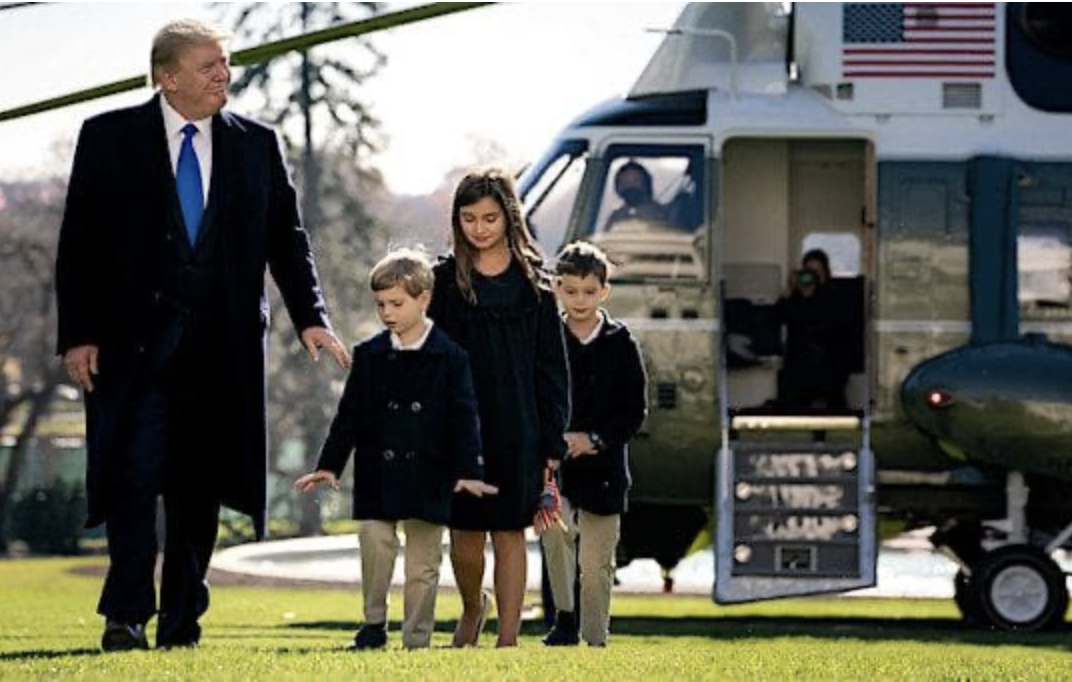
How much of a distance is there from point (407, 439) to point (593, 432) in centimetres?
149

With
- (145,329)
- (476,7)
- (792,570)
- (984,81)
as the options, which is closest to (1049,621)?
(792,570)

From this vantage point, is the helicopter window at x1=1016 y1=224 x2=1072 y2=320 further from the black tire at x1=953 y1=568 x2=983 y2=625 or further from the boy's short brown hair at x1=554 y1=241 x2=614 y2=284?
the boy's short brown hair at x1=554 y1=241 x2=614 y2=284

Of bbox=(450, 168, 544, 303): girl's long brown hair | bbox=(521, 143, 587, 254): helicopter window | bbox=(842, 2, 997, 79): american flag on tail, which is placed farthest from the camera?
bbox=(521, 143, 587, 254): helicopter window

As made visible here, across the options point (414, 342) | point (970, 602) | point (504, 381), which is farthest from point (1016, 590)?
point (414, 342)

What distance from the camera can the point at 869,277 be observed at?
16.1 m

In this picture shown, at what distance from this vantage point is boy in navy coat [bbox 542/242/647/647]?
10.5 meters

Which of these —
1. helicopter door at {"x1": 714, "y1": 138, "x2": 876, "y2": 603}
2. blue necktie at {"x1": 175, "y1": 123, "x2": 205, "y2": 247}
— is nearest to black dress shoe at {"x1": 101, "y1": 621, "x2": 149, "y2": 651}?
blue necktie at {"x1": 175, "y1": 123, "x2": 205, "y2": 247}

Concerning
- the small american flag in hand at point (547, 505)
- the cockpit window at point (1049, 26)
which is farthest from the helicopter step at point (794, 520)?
the small american flag in hand at point (547, 505)

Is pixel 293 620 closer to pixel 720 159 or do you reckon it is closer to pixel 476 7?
pixel 720 159

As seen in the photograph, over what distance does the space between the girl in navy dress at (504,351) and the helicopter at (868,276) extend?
233 inches

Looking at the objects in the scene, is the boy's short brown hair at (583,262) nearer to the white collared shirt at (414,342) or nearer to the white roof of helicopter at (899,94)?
the white collared shirt at (414,342)

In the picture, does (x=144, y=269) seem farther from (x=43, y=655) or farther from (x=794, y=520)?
(x=794, y=520)

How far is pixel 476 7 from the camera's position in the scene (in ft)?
37.1

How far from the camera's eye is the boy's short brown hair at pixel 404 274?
934 centimetres
